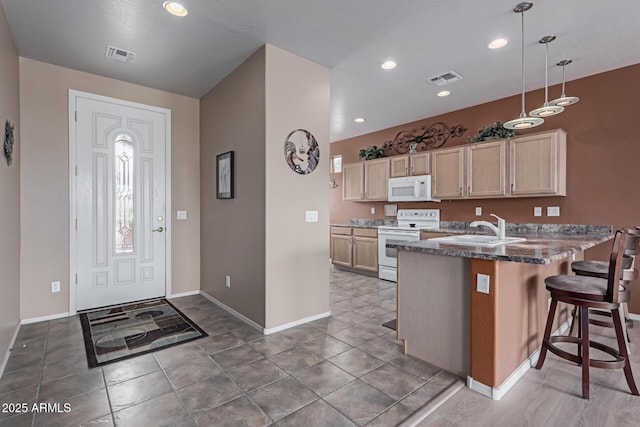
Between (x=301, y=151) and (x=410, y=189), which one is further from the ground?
(x=301, y=151)

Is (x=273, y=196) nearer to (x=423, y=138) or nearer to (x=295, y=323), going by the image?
(x=295, y=323)

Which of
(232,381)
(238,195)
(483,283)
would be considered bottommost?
(232,381)

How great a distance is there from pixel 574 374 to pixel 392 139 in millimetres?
4431

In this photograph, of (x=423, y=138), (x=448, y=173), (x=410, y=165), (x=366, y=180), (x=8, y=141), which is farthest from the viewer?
(x=366, y=180)

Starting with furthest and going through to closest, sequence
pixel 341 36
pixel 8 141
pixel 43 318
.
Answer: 1. pixel 43 318
2. pixel 341 36
3. pixel 8 141

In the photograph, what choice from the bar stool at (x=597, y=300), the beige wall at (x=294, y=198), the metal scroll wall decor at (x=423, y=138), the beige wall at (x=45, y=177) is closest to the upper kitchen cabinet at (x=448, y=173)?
the metal scroll wall decor at (x=423, y=138)

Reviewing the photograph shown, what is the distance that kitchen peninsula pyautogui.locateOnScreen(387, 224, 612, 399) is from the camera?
6.28ft

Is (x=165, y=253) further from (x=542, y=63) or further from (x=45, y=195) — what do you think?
(x=542, y=63)

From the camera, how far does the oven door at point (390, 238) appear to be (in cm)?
478

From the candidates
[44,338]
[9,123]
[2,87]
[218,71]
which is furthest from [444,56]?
[44,338]

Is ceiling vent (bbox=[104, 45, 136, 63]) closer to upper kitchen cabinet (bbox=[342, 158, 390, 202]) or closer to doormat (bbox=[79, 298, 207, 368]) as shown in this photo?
doormat (bbox=[79, 298, 207, 368])

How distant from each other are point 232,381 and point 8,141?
2.60 meters

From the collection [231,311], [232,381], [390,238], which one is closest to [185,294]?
[231,311]

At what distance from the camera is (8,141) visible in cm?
249
